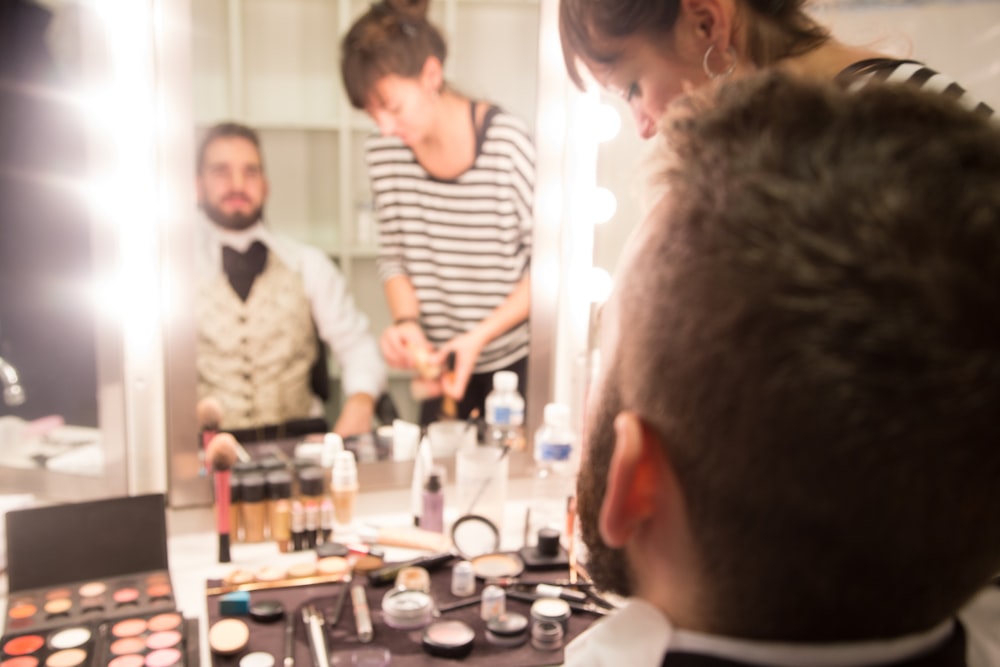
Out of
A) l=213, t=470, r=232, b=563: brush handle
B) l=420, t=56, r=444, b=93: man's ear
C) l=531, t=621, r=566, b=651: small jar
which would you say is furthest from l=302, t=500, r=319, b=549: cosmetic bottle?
l=420, t=56, r=444, b=93: man's ear

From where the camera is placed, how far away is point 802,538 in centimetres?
47

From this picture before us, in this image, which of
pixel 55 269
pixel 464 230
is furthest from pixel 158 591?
pixel 464 230

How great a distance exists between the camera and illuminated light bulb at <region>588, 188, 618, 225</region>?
5.18 feet

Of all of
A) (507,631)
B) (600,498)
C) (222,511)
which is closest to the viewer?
(600,498)

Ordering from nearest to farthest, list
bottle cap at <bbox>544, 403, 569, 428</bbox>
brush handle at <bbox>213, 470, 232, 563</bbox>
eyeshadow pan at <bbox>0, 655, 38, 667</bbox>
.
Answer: eyeshadow pan at <bbox>0, 655, 38, 667</bbox>, brush handle at <bbox>213, 470, 232, 563</bbox>, bottle cap at <bbox>544, 403, 569, 428</bbox>

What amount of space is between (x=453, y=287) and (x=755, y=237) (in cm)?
110

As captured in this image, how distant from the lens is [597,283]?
1.62 meters

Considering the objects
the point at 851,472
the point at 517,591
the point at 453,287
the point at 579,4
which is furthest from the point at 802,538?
the point at 453,287

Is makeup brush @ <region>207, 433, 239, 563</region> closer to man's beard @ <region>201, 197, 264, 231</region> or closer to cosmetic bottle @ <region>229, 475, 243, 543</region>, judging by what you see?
cosmetic bottle @ <region>229, 475, 243, 543</region>

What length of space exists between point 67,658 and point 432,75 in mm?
992

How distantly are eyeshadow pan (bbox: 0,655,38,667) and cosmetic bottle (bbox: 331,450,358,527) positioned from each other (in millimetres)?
513

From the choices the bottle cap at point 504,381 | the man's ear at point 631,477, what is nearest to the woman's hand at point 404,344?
the bottle cap at point 504,381

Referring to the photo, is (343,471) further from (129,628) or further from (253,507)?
(129,628)

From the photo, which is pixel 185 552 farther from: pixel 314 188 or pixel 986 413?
pixel 986 413
